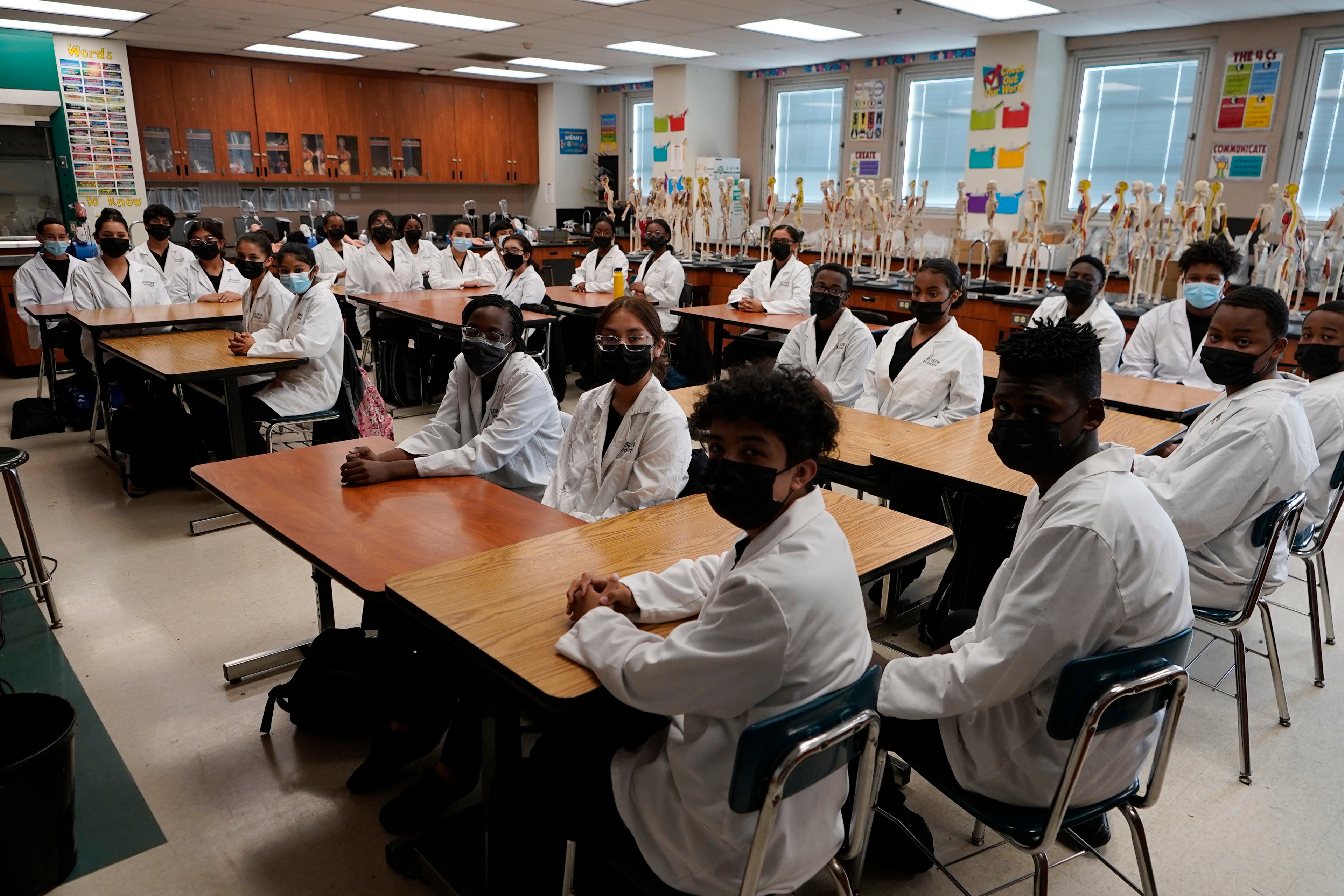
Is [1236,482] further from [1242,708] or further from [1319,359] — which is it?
[1319,359]

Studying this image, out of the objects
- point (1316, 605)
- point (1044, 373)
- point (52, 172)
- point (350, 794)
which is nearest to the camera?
point (1044, 373)

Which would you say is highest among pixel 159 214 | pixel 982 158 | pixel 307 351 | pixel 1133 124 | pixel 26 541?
pixel 1133 124

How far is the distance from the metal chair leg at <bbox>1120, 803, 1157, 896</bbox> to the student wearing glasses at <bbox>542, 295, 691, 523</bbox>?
129 cm

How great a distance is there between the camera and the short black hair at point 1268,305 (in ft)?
8.04

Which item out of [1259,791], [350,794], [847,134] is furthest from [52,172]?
[1259,791]

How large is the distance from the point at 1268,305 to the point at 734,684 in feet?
6.95

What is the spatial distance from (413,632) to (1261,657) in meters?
2.86

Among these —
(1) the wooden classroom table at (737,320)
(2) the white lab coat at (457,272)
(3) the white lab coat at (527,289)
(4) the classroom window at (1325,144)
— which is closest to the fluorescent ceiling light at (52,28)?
(2) the white lab coat at (457,272)

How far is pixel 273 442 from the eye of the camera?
512cm

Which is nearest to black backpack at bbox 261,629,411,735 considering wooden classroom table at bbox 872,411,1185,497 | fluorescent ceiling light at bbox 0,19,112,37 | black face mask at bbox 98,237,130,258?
wooden classroom table at bbox 872,411,1185,497

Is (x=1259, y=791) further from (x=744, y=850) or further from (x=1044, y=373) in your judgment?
(x=744, y=850)

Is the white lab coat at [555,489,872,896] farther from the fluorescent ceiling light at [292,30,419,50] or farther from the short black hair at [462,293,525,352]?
the fluorescent ceiling light at [292,30,419,50]

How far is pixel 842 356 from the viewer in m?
4.17

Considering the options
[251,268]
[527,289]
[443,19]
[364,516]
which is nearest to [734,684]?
[364,516]
